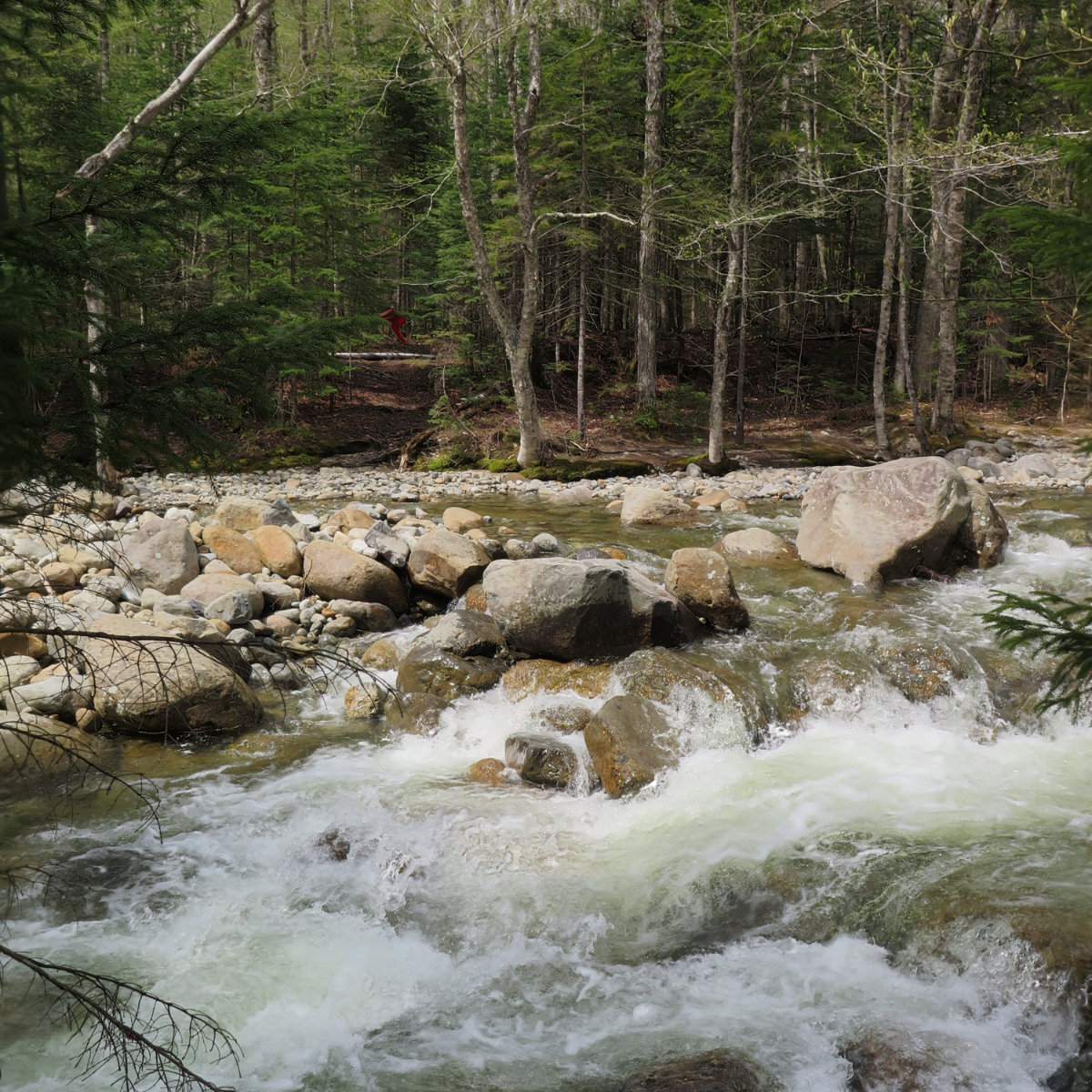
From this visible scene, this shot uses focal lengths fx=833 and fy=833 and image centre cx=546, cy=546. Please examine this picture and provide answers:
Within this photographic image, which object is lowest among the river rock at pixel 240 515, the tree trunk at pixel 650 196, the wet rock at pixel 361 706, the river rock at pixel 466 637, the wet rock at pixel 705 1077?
the wet rock at pixel 705 1077

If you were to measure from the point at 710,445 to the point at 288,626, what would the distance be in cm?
1057

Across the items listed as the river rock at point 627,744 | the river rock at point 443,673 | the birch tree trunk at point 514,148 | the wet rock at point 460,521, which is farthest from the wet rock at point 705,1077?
the birch tree trunk at point 514,148

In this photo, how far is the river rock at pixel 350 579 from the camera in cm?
813

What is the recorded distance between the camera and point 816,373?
24.7m

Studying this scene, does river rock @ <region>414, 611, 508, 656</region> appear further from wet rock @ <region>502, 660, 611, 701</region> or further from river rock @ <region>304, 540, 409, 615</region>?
river rock @ <region>304, 540, 409, 615</region>

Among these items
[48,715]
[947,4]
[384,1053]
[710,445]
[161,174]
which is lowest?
[384,1053]

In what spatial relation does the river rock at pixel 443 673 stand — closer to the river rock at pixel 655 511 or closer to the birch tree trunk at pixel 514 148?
the river rock at pixel 655 511

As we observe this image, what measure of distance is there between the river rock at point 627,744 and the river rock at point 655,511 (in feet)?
19.1

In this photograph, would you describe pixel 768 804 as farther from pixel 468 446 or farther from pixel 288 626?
pixel 468 446

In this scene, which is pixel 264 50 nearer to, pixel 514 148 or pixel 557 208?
pixel 514 148

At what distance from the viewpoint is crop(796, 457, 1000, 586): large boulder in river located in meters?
8.48

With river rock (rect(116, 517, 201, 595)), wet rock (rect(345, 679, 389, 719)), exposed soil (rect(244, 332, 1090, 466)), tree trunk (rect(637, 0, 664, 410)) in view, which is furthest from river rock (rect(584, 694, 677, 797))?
exposed soil (rect(244, 332, 1090, 466))

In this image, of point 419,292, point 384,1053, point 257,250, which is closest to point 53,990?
point 384,1053

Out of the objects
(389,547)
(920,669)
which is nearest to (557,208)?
(389,547)
